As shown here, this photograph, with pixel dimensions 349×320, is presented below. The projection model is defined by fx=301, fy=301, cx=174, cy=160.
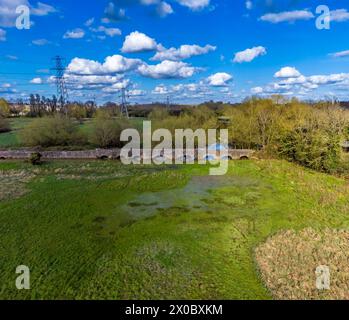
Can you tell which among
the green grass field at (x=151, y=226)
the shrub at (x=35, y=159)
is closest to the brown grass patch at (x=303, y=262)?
the green grass field at (x=151, y=226)

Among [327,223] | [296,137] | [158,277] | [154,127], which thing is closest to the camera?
[158,277]

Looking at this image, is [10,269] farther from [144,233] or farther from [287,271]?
[287,271]

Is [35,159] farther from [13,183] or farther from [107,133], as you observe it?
[107,133]

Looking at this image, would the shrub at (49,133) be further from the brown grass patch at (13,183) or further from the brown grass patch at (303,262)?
the brown grass patch at (303,262)

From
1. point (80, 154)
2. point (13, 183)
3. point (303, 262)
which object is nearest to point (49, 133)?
point (80, 154)

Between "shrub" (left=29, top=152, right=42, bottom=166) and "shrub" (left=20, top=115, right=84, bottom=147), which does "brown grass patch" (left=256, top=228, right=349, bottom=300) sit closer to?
"shrub" (left=29, top=152, right=42, bottom=166)

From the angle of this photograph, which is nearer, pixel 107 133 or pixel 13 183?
pixel 13 183
